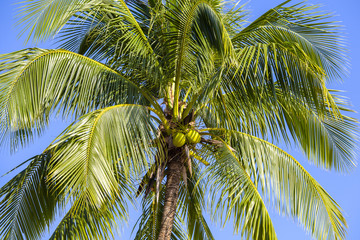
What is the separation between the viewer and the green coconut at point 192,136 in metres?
6.85

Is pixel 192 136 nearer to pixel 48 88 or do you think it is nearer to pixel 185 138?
pixel 185 138

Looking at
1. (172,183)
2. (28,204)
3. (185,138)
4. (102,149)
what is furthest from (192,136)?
(28,204)

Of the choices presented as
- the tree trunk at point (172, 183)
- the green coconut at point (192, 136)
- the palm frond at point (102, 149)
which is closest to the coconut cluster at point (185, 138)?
the green coconut at point (192, 136)

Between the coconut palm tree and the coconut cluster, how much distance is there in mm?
14

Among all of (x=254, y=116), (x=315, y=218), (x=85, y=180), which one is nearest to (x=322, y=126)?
(x=254, y=116)

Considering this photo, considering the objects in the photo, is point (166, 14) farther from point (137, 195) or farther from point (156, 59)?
point (137, 195)

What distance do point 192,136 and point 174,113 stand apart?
0.42 metres

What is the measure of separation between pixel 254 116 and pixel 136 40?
2.00 meters

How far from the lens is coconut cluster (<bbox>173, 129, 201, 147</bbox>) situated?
6828 millimetres

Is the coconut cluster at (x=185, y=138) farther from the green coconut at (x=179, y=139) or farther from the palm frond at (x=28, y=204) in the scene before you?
the palm frond at (x=28, y=204)

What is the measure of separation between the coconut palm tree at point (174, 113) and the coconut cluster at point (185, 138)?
14 millimetres

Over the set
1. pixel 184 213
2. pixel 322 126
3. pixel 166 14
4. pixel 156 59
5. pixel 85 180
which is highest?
pixel 166 14

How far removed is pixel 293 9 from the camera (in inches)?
295

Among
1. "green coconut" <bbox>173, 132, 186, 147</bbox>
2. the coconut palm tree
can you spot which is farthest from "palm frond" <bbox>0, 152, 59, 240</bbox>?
"green coconut" <bbox>173, 132, 186, 147</bbox>
